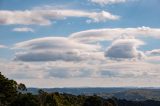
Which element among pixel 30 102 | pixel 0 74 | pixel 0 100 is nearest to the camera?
pixel 30 102

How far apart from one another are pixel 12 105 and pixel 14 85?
28.9 meters

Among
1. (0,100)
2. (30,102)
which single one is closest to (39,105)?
(30,102)

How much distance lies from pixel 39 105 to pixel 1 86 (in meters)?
27.1

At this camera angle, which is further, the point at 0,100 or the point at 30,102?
the point at 0,100

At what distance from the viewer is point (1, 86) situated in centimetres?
18725

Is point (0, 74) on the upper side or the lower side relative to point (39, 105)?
upper

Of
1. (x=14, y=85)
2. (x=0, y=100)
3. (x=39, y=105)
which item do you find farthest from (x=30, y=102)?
(x=14, y=85)

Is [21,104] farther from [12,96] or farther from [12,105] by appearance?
[12,96]

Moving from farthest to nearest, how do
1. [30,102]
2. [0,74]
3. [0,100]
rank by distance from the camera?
[0,74], [0,100], [30,102]

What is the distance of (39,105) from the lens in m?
169

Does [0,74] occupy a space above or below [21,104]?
above

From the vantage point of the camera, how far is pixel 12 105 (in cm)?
17050

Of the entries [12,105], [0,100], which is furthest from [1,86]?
[12,105]

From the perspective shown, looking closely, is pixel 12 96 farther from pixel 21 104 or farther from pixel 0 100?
pixel 21 104
